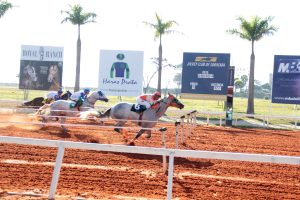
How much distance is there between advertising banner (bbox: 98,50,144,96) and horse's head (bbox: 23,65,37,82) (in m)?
4.97

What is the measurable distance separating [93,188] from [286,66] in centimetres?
2208

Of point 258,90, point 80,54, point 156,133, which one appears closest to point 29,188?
point 156,133

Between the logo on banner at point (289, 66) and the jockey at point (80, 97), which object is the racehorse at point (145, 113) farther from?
the logo on banner at point (289, 66)

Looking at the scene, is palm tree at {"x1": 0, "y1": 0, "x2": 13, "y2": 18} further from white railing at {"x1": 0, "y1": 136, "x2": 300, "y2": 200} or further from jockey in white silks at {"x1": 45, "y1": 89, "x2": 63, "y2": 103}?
white railing at {"x1": 0, "y1": 136, "x2": 300, "y2": 200}

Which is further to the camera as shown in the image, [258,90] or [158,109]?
[258,90]

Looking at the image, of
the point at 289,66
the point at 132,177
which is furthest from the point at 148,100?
the point at 289,66

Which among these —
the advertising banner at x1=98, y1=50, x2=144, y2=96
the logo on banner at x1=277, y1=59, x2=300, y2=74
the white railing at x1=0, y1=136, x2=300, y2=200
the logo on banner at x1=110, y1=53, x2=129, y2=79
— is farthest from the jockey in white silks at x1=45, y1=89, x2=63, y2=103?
the white railing at x1=0, y1=136, x2=300, y2=200

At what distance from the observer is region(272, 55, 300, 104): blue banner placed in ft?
88.8

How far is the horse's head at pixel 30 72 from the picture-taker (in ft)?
107

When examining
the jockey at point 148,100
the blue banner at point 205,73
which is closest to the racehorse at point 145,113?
the jockey at point 148,100

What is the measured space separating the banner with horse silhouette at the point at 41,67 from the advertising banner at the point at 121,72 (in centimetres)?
332

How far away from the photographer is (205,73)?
94.3ft

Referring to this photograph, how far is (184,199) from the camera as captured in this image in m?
6.82

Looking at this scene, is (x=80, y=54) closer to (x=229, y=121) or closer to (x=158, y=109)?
(x=229, y=121)
